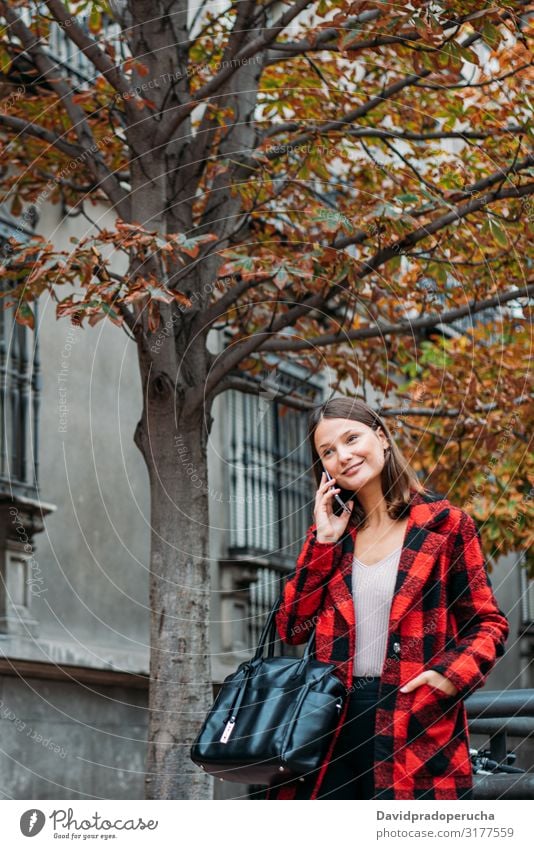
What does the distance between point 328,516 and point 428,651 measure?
1.73 feet

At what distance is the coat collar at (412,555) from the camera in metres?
3.67

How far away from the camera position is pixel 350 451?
12.9 feet

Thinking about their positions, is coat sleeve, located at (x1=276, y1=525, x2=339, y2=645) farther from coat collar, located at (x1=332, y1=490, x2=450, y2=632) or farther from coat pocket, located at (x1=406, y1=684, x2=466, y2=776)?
coat pocket, located at (x1=406, y1=684, x2=466, y2=776)

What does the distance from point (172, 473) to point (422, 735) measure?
3.15 meters

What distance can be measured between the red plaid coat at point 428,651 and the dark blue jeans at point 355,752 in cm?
3

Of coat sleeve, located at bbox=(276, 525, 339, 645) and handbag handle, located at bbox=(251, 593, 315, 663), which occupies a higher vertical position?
coat sleeve, located at bbox=(276, 525, 339, 645)

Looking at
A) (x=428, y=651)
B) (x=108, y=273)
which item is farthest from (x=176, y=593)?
(x=428, y=651)

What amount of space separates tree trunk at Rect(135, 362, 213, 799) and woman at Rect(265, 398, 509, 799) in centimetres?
239

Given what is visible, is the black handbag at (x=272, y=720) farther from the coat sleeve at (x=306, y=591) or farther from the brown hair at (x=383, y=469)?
the brown hair at (x=383, y=469)

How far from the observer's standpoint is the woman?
3.60 m

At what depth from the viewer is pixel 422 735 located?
11.8ft

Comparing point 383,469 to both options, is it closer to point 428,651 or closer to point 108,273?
point 428,651

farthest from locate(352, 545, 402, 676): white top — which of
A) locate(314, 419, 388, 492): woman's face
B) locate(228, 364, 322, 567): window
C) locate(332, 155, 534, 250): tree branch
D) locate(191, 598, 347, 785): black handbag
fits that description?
locate(228, 364, 322, 567): window

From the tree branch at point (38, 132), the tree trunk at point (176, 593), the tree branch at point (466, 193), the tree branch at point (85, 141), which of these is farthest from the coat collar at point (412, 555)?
the tree branch at point (38, 132)
